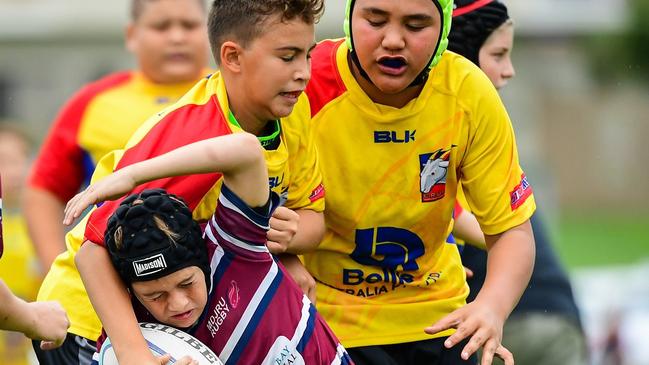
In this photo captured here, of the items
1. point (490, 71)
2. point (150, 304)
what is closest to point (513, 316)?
point (490, 71)

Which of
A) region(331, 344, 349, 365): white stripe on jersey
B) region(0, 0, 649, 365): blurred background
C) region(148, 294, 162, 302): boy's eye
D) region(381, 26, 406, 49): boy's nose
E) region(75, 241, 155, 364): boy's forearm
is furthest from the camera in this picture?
region(0, 0, 649, 365): blurred background

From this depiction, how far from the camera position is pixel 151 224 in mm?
3848

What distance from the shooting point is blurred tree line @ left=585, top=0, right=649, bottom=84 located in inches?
1660

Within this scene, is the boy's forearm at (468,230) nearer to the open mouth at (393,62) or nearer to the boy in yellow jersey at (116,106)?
the open mouth at (393,62)

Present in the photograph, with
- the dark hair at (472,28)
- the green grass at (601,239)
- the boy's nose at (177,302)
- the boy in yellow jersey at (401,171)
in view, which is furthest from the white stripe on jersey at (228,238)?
the green grass at (601,239)

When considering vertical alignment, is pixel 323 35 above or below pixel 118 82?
below

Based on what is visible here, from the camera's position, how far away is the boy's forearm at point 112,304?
3.83 meters

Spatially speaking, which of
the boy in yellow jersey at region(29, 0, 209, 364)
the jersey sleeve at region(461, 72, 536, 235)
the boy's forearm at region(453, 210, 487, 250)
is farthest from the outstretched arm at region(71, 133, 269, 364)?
the boy in yellow jersey at region(29, 0, 209, 364)

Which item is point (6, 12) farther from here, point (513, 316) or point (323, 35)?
point (513, 316)

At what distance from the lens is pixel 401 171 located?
4.74 meters

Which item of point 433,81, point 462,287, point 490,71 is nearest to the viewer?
point 433,81

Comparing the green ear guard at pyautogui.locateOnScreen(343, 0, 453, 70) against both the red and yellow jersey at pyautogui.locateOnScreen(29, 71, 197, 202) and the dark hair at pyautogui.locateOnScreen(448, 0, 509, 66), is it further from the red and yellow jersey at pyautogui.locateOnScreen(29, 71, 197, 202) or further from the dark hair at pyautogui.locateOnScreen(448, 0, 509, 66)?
the red and yellow jersey at pyautogui.locateOnScreen(29, 71, 197, 202)

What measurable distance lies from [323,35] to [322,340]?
118 ft

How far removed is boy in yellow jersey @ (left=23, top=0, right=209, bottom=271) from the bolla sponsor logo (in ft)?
7.00
